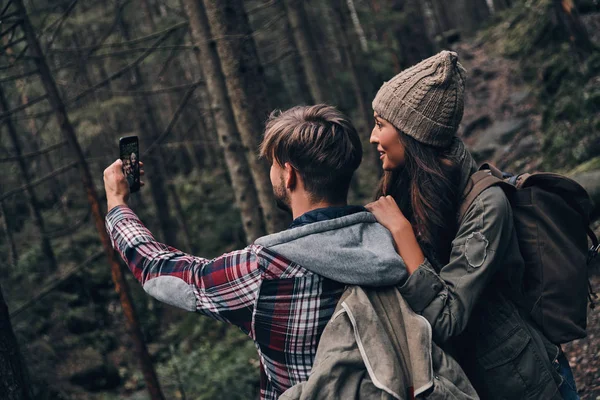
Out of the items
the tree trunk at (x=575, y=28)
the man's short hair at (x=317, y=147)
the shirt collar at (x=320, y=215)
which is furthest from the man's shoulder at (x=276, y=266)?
the tree trunk at (x=575, y=28)

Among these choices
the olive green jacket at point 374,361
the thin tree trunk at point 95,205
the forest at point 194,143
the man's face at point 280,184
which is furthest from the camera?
the thin tree trunk at point 95,205

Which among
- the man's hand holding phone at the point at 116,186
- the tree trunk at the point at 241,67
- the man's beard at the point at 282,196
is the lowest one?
the man's beard at the point at 282,196

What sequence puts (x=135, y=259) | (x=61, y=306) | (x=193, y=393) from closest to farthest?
1. (x=135, y=259)
2. (x=193, y=393)
3. (x=61, y=306)

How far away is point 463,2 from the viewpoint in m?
31.1

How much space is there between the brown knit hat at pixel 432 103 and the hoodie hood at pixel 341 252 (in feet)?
2.45

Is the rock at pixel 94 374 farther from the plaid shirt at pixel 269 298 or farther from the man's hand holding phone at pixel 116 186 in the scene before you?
the plaid shirt at pixel 269 298

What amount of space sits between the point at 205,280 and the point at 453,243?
3.58ft

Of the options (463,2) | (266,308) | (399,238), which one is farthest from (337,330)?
(463,2)

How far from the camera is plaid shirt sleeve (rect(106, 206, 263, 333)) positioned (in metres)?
2.30

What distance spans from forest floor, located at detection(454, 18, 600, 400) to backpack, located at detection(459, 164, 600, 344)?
287 cm

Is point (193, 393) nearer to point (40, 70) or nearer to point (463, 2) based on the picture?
point (40, 70)

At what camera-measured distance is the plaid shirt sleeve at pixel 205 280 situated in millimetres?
2297

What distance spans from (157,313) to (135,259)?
1342 centimetres

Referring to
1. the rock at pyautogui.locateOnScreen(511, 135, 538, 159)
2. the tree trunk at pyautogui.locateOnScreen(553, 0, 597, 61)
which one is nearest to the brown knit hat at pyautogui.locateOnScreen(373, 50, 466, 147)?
the tree trunk at pyautogui.locateOnScreen(553, 0, 597, 61)
